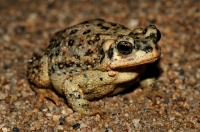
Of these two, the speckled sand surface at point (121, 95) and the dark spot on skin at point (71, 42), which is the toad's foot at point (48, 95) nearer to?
the speckled sand surface at point (121, 95)

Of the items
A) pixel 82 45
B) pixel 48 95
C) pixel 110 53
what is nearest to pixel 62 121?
pixel 48 95

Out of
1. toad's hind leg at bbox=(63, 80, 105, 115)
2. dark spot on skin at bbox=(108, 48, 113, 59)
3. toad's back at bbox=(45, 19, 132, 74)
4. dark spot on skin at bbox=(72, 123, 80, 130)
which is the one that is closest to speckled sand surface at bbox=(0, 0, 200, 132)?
dark spot on skin at bbox=(72, 123, 80, 130)

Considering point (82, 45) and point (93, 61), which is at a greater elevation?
point (82, 45)

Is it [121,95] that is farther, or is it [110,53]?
[121,95]

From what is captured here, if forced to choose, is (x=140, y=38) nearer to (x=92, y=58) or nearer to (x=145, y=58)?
(x=145, y=58)

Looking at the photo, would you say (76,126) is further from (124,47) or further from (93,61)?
(124,47)

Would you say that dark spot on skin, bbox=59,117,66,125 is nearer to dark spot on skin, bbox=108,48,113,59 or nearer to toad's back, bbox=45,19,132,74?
toad's back, bbox=45,19,132,74

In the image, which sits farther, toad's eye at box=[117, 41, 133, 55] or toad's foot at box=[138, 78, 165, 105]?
toad's foot at box=[138, 78, 165, 105]

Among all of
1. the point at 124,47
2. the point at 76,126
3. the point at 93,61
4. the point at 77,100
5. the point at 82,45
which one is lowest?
the point at 76,126
